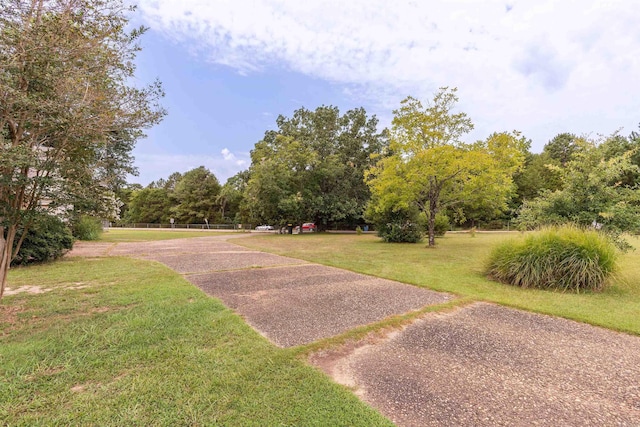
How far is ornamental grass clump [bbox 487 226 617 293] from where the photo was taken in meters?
5.32

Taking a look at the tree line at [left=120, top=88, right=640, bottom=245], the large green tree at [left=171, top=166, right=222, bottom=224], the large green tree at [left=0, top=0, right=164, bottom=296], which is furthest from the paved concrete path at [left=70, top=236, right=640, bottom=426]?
the large green tree at [left=171, top=166, right=222, bottom=224]

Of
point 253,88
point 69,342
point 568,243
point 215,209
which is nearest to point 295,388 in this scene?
point 69,342

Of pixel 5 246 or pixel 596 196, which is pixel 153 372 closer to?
pixel 5 246

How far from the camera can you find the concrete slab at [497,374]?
1.94 metres

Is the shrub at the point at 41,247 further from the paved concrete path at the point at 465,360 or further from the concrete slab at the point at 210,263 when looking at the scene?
the paved concrete path at the point at 465,360

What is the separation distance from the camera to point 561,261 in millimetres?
5539

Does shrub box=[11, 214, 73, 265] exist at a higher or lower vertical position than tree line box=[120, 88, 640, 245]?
lower

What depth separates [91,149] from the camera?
391 centimetres

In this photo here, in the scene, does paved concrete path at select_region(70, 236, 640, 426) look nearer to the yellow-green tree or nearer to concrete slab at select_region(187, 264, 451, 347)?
concrete slab at select_region(187, 264, 451, 347)

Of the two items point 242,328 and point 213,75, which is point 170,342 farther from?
point 213,75

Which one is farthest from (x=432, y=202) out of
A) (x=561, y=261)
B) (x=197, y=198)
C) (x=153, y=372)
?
(x=197, y=198)

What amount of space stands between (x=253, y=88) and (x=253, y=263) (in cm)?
1025

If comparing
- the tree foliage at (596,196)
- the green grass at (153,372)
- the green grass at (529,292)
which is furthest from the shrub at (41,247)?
the tree foliage at (596,196)

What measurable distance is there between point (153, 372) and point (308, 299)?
2538 mm
